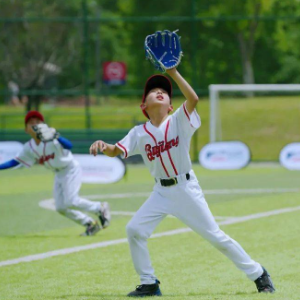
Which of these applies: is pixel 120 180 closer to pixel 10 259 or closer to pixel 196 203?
pixel 10 259

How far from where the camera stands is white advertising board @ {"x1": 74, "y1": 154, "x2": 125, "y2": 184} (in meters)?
18.1

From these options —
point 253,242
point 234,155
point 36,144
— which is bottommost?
point 234,155

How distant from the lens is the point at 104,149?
21.6 feet

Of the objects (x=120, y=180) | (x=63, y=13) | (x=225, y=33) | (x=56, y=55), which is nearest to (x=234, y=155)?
(x=120, y=180)

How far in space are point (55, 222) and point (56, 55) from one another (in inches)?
870

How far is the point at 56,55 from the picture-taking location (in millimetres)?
33500

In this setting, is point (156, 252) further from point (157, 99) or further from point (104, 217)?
point (157, 99)

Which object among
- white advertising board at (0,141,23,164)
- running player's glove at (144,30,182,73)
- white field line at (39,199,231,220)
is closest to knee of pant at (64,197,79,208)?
white field line at (39,199,231,220)

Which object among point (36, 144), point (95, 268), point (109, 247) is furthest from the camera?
point (36, 144)

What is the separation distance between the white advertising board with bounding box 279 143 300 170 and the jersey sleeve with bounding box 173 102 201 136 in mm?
14721

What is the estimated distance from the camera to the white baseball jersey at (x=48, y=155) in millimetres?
10805

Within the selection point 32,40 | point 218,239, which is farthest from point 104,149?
point 32,40

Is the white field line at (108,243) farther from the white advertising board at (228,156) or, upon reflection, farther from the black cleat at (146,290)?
the white advertising board at (228,156)

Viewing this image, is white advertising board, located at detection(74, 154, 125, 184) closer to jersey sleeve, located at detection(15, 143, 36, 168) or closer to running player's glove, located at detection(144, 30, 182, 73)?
jersey sleeve, located at detection(15, 143, 36, 168)
